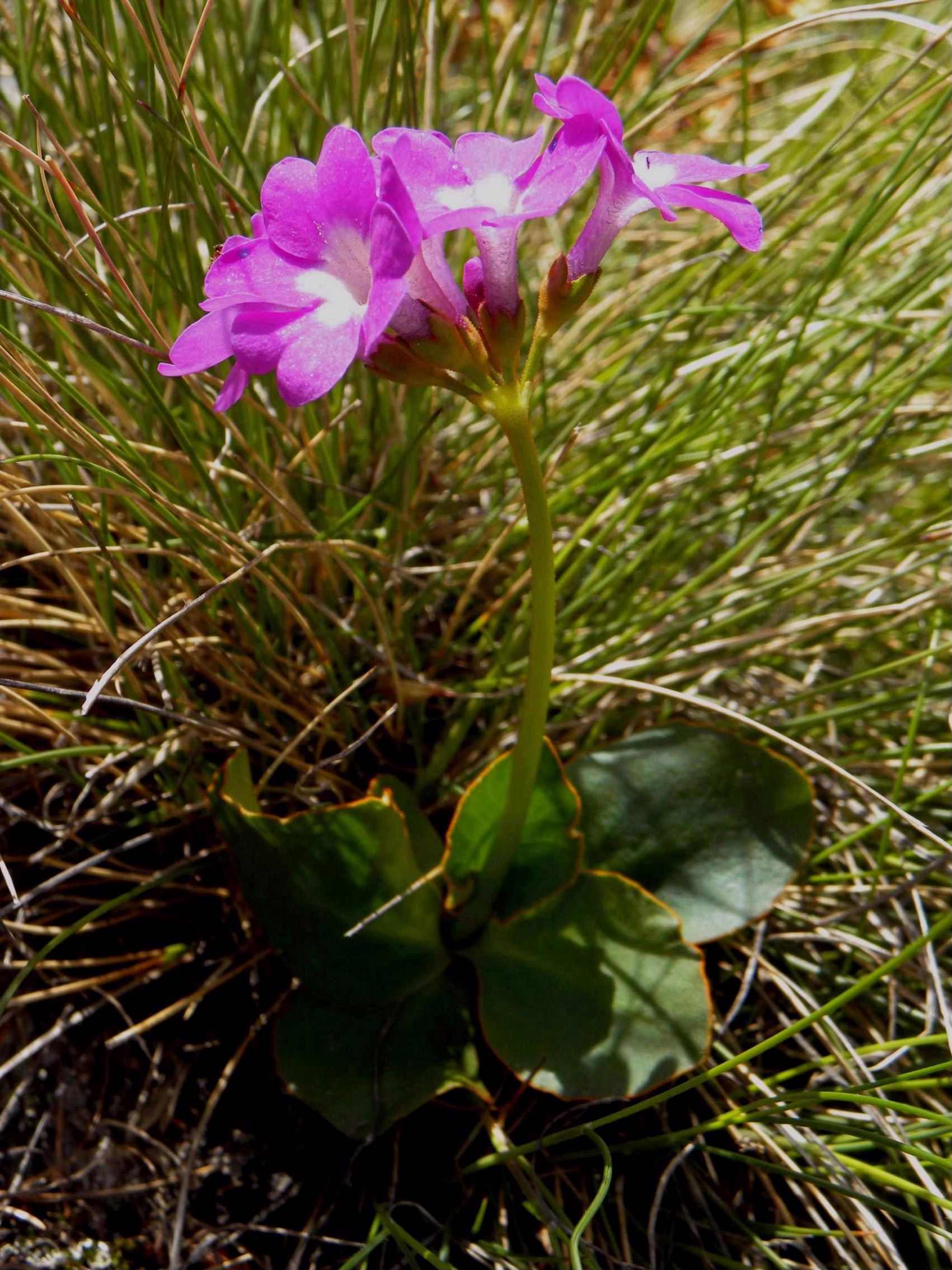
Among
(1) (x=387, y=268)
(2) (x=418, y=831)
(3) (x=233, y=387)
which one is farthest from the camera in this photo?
(2) (x=418, y=831)

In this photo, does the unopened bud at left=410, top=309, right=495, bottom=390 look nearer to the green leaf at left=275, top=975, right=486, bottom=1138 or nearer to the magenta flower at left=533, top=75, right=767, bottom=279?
the magenta flower at left=533, top=75, right=767, bottom=279

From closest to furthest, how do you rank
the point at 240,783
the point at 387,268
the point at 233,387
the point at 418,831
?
1. the point at 387,268
2. the point at 233,387
3. the point at 240,783
4. the point at 418,831

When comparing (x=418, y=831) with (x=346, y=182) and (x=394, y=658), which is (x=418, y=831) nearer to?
(x=394, y=658)

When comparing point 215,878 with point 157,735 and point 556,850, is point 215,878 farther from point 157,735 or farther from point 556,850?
point 556,850

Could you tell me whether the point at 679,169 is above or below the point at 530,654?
above

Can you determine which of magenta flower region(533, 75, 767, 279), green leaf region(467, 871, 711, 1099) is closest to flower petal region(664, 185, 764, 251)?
magenta flower region(533, 75, 767, 279)


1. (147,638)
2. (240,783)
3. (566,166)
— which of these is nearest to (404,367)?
(566,166)

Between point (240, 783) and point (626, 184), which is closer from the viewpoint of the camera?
point (626, 184)

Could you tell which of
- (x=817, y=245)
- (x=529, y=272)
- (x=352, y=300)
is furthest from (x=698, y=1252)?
(x=529, y=272)
